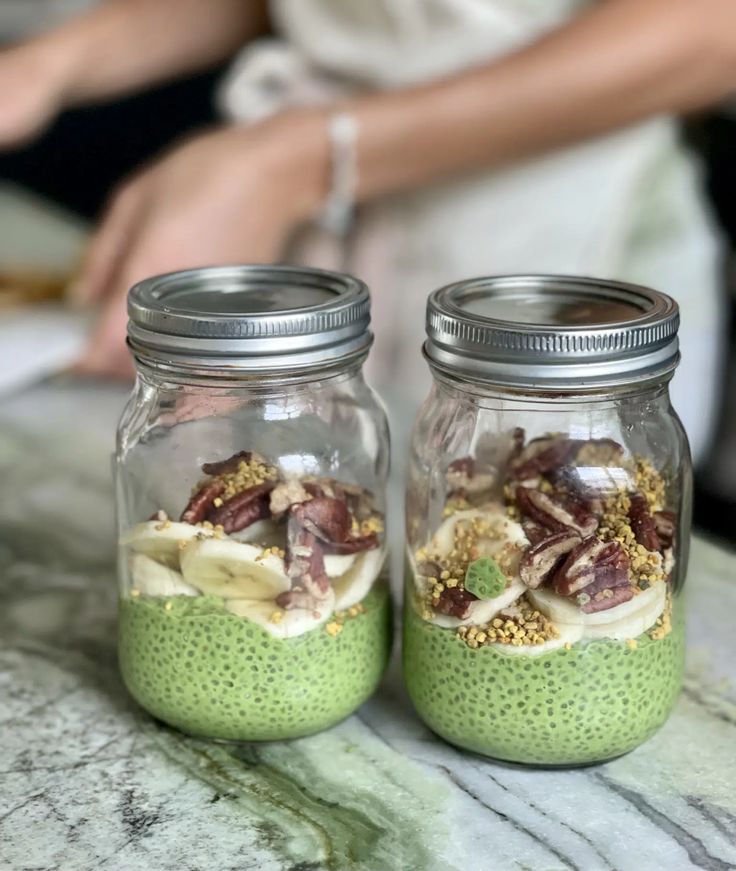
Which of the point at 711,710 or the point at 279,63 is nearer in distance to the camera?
the point at 711,710

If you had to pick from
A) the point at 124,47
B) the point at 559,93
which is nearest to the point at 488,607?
the point at 559,93

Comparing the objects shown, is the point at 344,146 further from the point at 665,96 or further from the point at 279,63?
the point at 665,96

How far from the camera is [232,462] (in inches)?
22.1

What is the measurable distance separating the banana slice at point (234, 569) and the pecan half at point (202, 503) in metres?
0.01

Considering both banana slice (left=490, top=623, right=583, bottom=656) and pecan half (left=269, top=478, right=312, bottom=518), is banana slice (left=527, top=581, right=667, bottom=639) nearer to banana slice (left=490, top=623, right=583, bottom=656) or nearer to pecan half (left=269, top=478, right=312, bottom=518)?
banana slice (left=490, top=623, right=583, bottom=656)

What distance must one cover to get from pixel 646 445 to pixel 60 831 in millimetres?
338

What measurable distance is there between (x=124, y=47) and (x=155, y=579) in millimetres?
957

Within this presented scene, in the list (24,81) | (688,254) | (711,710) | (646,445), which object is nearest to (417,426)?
(646,445)

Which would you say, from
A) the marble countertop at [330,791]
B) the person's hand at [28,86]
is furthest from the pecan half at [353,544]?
the person's hand at [28,86]

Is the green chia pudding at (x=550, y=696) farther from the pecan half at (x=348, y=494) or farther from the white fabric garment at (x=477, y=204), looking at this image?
the white fabric garment at (x=477, y=204)

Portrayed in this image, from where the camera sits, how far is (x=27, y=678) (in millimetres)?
637

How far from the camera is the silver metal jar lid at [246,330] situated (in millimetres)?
519

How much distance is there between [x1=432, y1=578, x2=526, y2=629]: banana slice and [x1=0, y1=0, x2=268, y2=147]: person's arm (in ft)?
2.99

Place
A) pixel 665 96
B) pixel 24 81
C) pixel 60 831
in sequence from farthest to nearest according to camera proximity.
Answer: pixel 24 81
pixel 665 96
pixel 60 831
